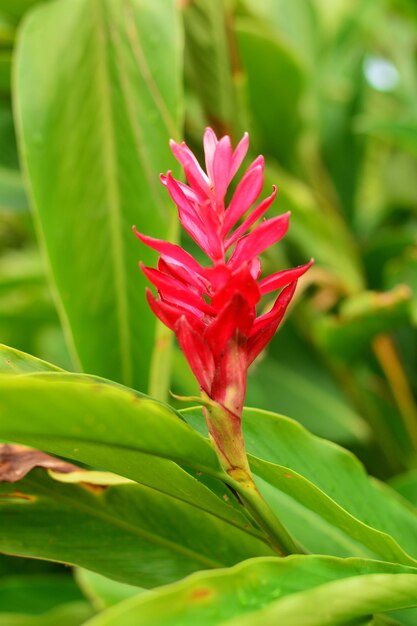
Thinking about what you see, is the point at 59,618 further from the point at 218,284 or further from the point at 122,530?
the point at 218,284

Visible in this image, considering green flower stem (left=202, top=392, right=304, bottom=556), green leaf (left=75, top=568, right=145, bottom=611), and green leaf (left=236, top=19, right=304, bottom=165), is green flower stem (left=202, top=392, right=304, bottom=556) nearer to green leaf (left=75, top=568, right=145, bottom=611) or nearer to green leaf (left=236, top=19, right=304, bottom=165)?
green leaf (left=75, top=568, right=145, bottom=611)

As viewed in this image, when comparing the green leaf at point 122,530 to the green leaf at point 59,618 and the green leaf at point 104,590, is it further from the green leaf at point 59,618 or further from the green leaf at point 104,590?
the green leaf at point 59,618

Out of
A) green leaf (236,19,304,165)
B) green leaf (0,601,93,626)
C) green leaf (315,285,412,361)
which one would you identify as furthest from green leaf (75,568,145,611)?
green leaf (236,19,304,165)

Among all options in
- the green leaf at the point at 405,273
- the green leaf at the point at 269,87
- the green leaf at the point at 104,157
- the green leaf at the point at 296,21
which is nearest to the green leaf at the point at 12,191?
the green leaf at the point at 104,157

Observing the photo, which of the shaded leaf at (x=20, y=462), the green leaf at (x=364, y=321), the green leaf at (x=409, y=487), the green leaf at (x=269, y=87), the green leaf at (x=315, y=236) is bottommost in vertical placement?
the shaded leaf at (x=20, y=462)

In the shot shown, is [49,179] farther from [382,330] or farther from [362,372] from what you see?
[362,372]

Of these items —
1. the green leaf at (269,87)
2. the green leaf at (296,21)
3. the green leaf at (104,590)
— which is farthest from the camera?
the green leaf at (296,21)

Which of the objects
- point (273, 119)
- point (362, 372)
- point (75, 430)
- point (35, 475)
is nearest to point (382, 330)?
point (362, 372)
